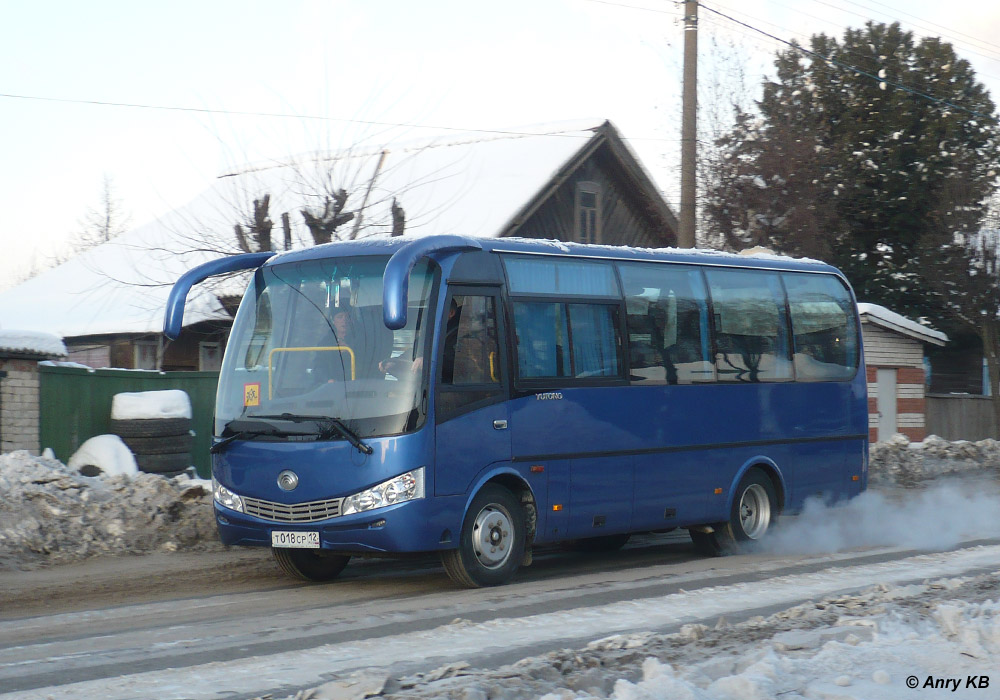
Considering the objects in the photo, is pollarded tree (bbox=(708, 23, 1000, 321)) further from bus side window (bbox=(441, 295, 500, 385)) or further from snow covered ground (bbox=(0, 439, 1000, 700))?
bus side window (bbox=(441, 295, 500, 385))

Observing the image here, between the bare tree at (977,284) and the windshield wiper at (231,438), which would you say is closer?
the windshield wiper at (231,438)

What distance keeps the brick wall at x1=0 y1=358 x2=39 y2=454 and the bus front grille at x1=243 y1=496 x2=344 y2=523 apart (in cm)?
617

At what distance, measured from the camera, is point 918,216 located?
3997cm

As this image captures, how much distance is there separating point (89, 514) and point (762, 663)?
8.01 meters

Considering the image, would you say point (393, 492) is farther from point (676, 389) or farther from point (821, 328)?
point (821, 328)

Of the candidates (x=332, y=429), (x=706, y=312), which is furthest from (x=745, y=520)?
(x=332, y=429)

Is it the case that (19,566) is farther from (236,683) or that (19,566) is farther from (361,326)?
(236,683)

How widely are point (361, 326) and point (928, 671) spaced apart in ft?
16.4

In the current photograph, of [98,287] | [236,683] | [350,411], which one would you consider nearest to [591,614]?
[350,411]

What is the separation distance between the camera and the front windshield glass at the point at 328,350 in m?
9.22

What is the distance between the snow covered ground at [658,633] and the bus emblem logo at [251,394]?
104 inches

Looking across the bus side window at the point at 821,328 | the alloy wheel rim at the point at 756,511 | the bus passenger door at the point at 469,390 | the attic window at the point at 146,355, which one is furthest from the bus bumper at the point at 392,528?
the attic window at the point at 146,355

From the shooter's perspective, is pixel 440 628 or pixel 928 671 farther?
pixel 440 628

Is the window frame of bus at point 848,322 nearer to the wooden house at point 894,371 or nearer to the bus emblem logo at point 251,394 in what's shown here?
the bus emblem logo at point 251,394
